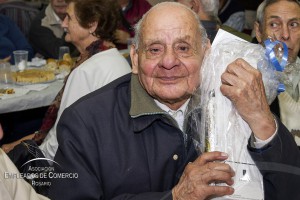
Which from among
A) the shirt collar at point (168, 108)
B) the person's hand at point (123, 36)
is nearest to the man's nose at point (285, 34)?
the shirt collar at point (168, 108)

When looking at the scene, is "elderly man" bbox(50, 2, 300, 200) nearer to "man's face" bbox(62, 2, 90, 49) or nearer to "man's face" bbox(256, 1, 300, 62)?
"man's face" bbox(256, 1, 300, 62)

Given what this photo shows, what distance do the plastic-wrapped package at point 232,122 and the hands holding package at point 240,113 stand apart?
30 millimetres

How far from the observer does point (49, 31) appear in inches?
227

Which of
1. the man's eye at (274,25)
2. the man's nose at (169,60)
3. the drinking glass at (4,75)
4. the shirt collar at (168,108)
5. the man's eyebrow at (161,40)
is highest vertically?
the man's eyebrow at (161,40)

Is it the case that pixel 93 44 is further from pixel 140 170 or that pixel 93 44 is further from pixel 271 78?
pixel 271 78

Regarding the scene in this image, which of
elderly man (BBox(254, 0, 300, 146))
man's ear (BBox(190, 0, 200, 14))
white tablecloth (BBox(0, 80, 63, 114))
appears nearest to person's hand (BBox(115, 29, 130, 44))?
white tablecloth (BBox(0, 80, 63, 114))

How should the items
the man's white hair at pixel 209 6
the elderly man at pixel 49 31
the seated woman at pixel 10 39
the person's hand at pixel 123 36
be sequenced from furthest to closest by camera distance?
the elderly man at pixel 49 31 → the person's hand at pixel 123 36 → the seated woman at pixel 10 39 → the man's white hair at pixel 209 6

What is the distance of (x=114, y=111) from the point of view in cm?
201

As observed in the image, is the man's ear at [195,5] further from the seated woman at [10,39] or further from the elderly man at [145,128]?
the seated woman at [10,39]

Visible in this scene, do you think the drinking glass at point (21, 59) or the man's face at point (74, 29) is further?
the drinking glass at point (21, 59)

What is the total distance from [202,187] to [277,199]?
1.23 ft

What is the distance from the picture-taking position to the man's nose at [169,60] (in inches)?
74.7

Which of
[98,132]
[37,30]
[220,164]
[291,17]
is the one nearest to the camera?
[220,164]

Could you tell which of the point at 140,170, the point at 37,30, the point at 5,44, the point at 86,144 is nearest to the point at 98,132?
the point at 86,144
